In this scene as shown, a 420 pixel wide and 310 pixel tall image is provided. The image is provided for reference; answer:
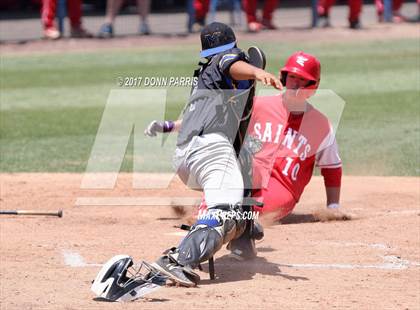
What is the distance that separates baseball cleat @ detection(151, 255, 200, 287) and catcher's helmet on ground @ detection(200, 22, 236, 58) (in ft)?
4.40

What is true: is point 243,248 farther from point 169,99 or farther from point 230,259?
point 169,99

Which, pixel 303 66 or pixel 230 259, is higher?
pixel 303 66

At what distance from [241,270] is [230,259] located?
32 centimetres

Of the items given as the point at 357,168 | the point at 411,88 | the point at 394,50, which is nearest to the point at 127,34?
the point at 394,50

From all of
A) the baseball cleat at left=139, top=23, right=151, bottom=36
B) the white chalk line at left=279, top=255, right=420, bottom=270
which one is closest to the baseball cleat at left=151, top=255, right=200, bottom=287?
the white chalk line at left=279, top=255, right=420, bottom=270

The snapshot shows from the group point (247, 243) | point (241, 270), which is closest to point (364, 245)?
point (247, 243)

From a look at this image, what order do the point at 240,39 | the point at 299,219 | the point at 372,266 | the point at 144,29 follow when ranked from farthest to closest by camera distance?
the point at 144,29 < the point at 240,39 < the point at 299,219 < the point at 372,266

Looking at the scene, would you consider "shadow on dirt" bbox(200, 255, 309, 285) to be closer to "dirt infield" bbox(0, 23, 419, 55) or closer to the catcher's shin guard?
the catcher's shin guard

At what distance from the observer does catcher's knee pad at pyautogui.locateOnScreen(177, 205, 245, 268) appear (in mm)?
5348

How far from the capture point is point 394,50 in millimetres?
17984

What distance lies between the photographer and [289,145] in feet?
24.9

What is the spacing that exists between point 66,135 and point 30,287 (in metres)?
6.21

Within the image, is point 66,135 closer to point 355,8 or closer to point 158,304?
point 158,304

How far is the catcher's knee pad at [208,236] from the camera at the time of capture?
5348 millimetres
